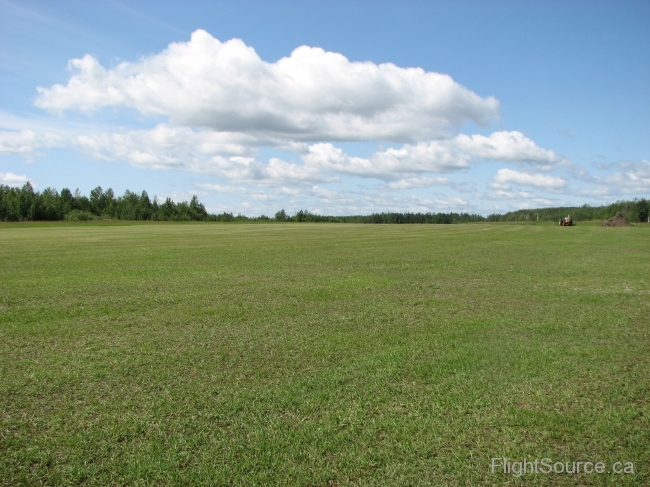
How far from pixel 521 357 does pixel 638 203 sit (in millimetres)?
129251

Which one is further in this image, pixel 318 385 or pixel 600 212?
pixel 600 212

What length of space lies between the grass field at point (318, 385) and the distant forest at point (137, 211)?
369 feet

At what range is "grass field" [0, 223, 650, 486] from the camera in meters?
3.88

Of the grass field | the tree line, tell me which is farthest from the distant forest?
the grass field

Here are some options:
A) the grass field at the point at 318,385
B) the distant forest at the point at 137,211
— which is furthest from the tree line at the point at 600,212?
the grass field at the point at 318,385

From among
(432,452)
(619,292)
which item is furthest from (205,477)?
(619,292)

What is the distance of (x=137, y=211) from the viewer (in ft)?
442

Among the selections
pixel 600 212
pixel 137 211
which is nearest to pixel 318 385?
pixel 137 211

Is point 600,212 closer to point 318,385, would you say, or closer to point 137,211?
point 137,211

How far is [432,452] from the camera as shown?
4.02 metres

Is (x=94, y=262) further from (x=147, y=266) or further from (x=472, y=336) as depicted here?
(x=472, y=336)

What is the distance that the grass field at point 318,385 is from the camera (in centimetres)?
388

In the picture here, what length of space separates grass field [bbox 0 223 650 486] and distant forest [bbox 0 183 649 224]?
369 feet

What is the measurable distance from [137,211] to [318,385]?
14099 cm
